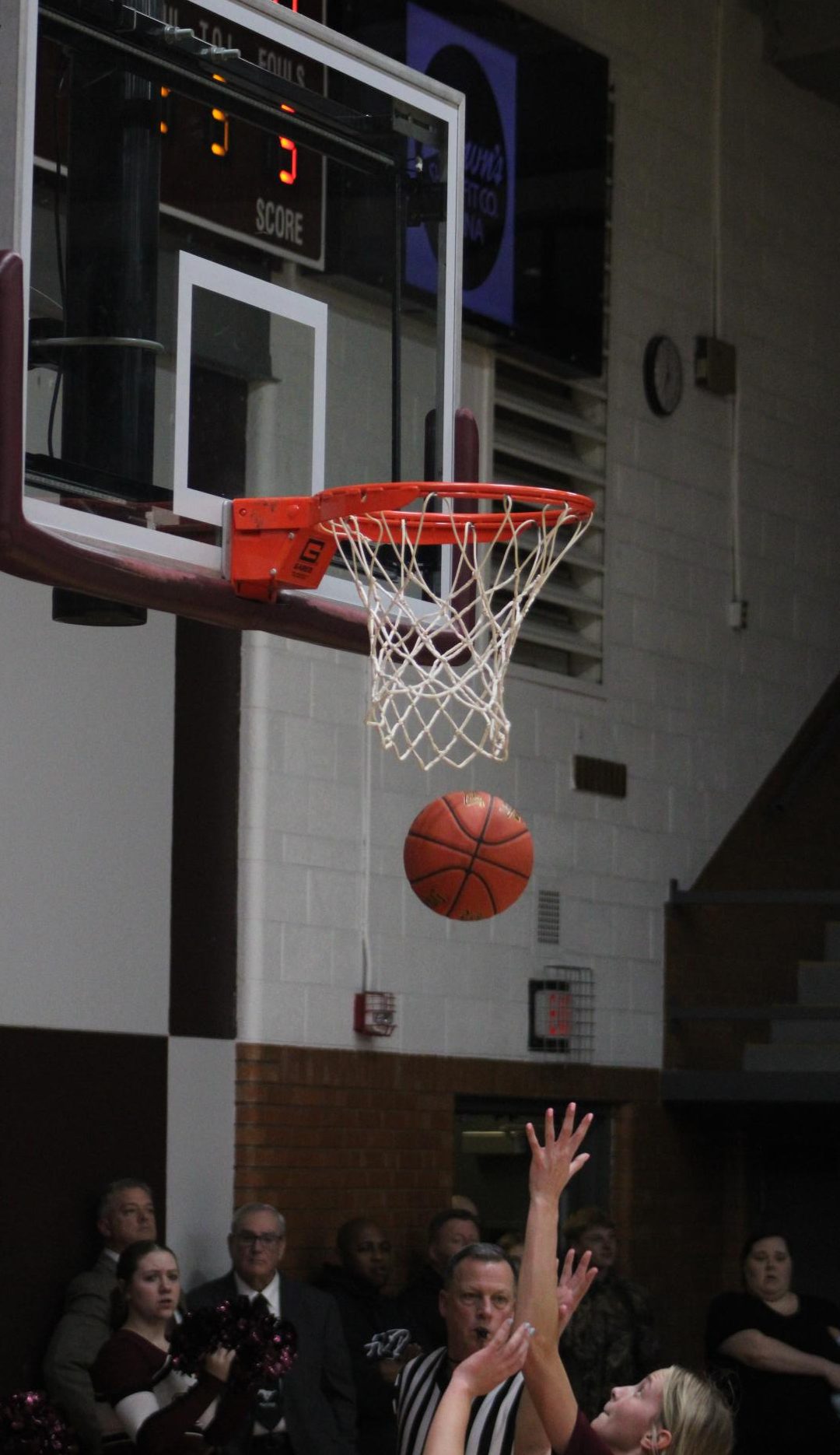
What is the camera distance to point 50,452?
16.6ft

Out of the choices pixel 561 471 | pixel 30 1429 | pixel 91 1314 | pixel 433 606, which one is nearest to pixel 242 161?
pixel 433 606

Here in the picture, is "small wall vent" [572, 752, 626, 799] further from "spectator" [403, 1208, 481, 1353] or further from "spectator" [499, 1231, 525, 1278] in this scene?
"spectator" [403, 1208, 481, 1353]

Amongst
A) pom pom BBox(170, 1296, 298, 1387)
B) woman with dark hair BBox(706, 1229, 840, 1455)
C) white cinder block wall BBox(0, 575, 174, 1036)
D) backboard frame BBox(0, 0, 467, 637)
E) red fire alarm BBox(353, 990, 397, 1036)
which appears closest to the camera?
backboard frame BBox(0, 0, 467, 637)

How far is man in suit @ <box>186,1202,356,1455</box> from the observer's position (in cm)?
690

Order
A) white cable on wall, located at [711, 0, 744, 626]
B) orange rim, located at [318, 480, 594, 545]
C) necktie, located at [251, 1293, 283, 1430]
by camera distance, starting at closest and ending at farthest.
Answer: orange rim, located at [318, 480, 594, 545]
necktie, located at [251, 1293, 283, 1430]
white cable on wall, located at [711, 0, 744, 626]

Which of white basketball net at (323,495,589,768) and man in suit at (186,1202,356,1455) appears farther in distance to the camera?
man in suit at (186,1202,356,1455)

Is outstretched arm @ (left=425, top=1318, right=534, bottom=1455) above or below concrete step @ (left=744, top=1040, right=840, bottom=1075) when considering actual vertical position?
below

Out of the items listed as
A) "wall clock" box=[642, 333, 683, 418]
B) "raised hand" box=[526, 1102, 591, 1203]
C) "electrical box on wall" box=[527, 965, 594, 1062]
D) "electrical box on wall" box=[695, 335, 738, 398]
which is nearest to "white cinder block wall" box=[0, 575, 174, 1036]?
"electrical box on wall" box=[527, 965, 594, 1062]

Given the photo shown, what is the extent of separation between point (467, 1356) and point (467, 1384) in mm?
1497

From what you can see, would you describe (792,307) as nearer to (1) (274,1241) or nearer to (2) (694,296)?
(2) (694,296)

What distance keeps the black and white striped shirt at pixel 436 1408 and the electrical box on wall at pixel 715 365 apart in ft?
20.7

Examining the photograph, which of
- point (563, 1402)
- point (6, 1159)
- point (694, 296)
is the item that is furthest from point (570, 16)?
point (563, 1402)

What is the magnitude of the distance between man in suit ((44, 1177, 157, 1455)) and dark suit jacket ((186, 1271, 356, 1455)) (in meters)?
0.32

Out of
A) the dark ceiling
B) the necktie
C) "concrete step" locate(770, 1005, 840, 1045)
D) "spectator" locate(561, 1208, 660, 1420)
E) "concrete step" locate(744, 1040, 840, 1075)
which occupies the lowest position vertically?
the necktie
